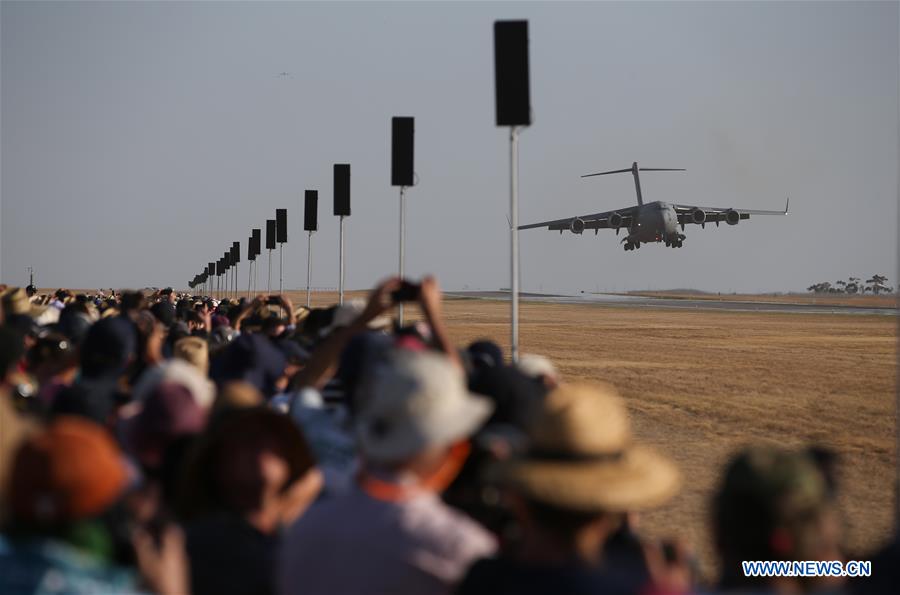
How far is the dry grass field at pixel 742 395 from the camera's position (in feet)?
31.0

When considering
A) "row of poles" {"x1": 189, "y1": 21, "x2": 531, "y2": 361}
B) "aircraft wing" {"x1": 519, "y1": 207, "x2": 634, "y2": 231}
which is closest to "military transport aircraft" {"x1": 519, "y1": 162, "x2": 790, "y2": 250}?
"aircraft wing" {"x1": 519, "y1": 207, "x2": 634, "y2": 231}

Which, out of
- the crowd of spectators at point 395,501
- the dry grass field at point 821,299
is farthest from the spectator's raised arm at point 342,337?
the dry grass field at point 821,299

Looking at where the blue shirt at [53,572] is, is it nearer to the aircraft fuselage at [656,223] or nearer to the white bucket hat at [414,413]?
the white bucket hat at [414,413]

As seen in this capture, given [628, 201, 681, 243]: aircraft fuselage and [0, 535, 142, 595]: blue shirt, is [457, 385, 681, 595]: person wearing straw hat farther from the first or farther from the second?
[628, 201, 681, 243]: aircraft fuselage

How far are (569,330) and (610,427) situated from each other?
3713cm

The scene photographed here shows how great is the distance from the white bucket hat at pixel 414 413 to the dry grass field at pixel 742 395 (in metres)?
5.02

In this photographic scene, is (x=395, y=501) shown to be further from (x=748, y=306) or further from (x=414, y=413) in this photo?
(x=748, y=306)

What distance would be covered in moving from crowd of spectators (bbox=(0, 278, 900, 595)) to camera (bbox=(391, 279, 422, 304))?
620 millimetres

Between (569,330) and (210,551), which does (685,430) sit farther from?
(569,330)

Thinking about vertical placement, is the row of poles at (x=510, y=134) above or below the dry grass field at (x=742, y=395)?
above

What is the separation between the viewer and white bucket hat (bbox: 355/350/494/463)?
284 centimetres

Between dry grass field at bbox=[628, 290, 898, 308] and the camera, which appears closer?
the camera

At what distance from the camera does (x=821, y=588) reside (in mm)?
2695

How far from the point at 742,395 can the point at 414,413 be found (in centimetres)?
1539
